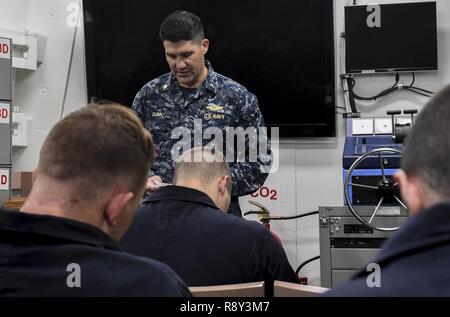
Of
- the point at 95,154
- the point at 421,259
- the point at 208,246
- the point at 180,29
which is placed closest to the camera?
the point at 421,259

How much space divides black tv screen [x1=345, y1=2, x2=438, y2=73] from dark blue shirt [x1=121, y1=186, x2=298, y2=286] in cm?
268

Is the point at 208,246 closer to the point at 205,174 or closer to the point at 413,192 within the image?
the point at 205,174

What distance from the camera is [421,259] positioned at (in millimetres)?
787

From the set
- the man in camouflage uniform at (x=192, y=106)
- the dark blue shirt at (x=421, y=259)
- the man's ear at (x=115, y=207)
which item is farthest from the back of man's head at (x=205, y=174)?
the dark blue shirt at (x=421, y=259)

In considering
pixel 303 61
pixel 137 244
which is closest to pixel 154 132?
pixel 137 244

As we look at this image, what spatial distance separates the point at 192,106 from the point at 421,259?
2.32 meters

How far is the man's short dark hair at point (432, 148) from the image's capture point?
82cm

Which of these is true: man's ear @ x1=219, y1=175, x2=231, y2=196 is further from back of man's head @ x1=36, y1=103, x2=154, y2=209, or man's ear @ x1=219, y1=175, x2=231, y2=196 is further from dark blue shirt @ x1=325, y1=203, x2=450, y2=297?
dark blue shirt @ x1=325, y1=203, x2=450, y2=297

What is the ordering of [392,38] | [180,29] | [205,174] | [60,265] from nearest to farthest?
[60,265] → [205,174] → [180,29] → [392,38]

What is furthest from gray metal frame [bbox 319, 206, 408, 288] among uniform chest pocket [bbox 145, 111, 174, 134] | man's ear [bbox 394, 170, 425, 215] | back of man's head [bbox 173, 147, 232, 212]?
man's ear [bbox 394, 170, 425, 215]

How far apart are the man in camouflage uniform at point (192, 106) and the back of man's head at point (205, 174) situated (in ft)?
2.35

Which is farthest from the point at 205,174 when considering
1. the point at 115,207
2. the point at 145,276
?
the point at 145,276
